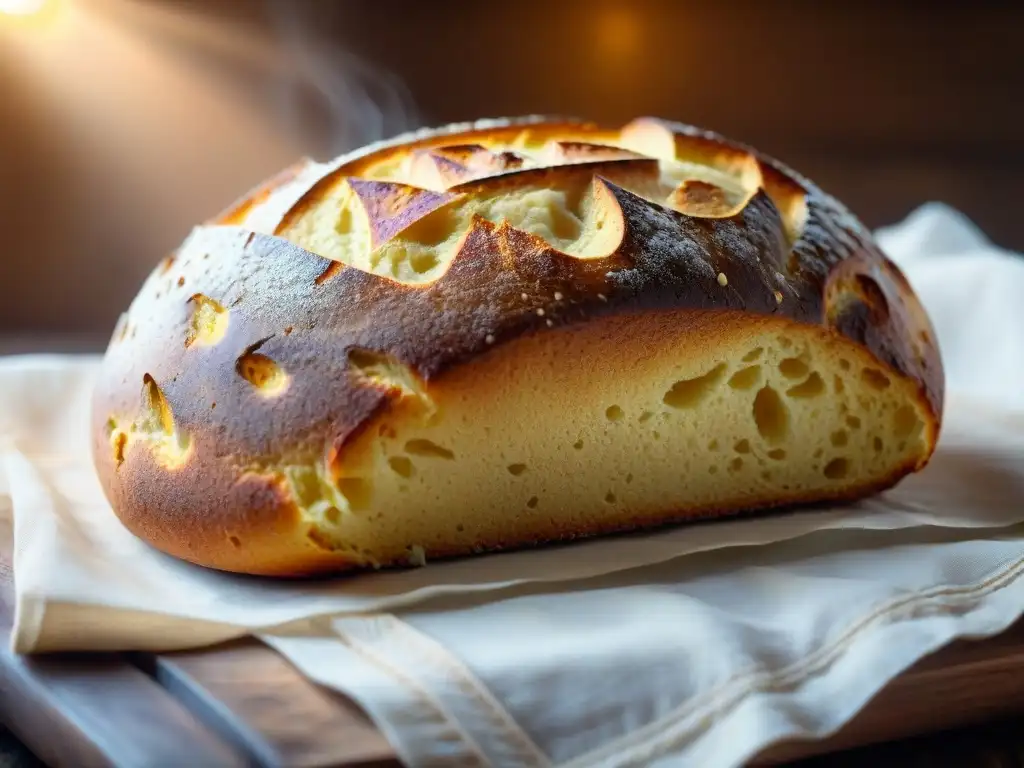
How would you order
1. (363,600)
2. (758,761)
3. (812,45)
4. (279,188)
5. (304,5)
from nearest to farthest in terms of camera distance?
(758,761)
(363,600)
(279,188)
(304,5)
(812,45)

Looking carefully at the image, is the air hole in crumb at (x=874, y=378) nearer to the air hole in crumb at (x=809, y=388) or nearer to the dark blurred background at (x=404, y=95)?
the air hole in crumb at (x=809, y=388)

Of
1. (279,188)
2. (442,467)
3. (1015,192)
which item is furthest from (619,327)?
(1015,192)

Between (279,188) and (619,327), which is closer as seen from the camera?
(619,327)

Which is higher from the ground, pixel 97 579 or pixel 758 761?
pixel 97 579

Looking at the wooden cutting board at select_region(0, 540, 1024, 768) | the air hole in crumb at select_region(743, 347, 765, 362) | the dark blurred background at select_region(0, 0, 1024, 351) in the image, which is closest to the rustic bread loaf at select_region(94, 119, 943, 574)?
the air hole in crumb at select_region(743, 347, 765, 362)

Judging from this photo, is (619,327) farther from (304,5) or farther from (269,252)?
(304,5)

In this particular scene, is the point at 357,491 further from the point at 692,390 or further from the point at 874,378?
the point at 874,378

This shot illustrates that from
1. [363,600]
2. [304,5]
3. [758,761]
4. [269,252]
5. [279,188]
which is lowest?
[758,761]

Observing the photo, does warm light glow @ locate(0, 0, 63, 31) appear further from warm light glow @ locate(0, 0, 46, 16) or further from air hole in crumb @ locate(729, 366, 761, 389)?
air hole in crumb @ locate(729, 366, 761, 389)
